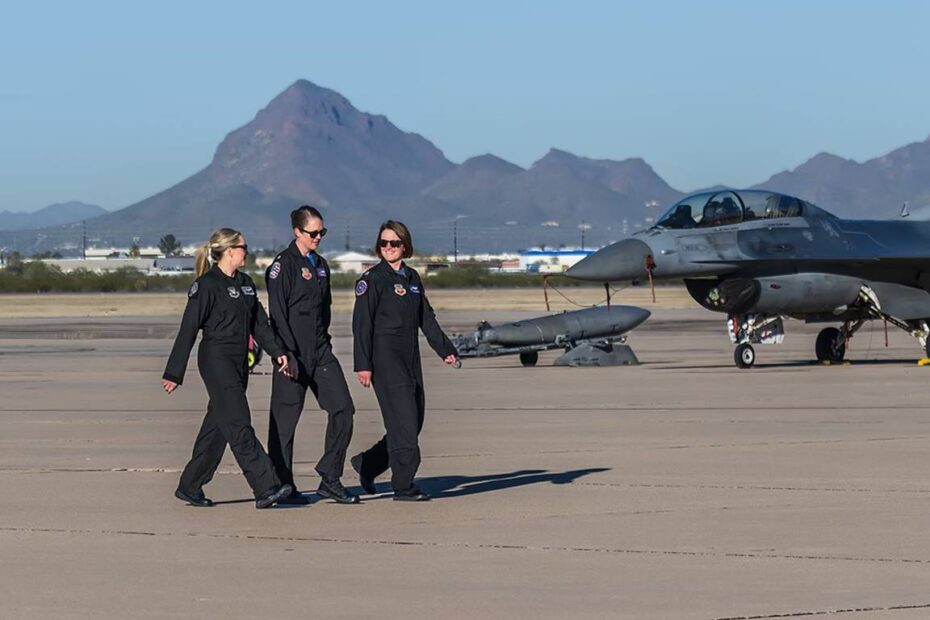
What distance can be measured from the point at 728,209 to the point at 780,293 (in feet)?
5.07

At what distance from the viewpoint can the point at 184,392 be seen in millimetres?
22984

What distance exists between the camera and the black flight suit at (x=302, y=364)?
1135cm

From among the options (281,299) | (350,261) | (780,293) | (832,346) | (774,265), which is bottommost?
(832,346)

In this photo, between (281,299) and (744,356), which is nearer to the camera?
Result: (281,299)

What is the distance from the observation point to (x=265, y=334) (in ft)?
36.5

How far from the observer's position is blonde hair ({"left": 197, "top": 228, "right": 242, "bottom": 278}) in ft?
36.3

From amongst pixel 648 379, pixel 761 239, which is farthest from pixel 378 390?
pixel 761 239

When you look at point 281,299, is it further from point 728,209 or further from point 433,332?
point 728,209

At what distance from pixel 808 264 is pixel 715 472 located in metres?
14.6

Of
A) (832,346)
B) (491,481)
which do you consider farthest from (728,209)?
(491,481)

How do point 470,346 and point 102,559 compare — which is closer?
point 102,559

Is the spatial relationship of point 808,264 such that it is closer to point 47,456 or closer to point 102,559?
point 47,456

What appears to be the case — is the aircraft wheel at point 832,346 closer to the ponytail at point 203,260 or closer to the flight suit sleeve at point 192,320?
the ponytail at point 203,260

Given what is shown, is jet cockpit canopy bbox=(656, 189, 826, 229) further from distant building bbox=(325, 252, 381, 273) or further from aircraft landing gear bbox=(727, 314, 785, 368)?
distant building bbox=(325, 252, 381, 273)
